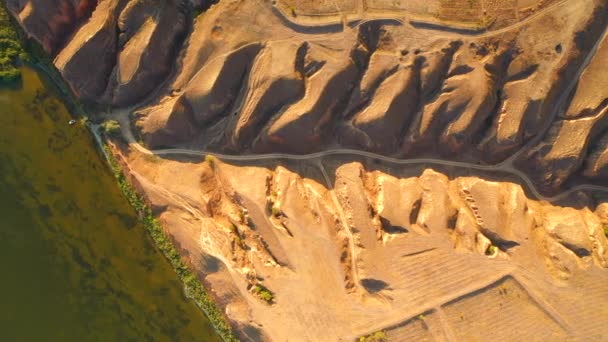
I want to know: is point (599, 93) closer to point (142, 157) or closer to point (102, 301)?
point (142, 157)

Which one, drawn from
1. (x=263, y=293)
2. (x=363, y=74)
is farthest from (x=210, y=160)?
(x=363, y=74)

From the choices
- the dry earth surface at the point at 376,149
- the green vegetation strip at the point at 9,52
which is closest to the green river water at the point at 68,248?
the green vegetation strip at the point at 9,52

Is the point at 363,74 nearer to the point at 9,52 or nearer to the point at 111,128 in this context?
the point at 111,128

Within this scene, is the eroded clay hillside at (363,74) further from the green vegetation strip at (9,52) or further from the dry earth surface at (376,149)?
the green vegetation strip at (9,52)

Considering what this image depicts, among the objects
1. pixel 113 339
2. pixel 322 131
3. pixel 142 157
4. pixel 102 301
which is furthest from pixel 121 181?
pixel 322 131

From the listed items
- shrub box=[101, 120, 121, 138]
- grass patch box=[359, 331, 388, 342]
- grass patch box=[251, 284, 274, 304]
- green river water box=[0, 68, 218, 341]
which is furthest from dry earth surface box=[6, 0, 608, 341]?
green river water box=[0, 68, 218, 341]

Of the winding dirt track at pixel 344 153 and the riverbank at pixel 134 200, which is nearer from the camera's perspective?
the winding dirt track at pixel 344 153

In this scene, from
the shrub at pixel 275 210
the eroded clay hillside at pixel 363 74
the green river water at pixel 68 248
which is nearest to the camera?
the eroded clay hillside at pixel 363 74
